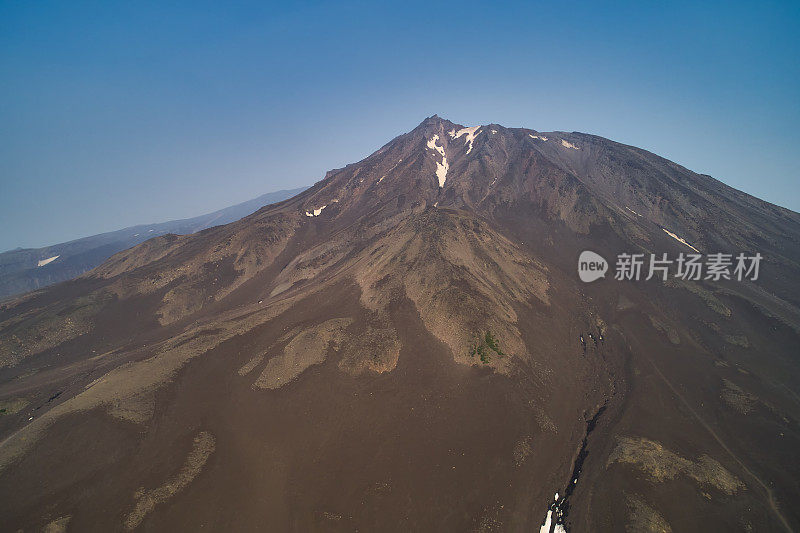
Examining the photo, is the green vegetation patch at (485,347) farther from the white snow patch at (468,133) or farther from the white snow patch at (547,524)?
the white snow patch at (468,133)

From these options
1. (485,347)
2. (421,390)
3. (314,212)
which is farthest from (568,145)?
(421,390)

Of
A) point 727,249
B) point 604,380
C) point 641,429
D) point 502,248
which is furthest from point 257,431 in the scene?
point 727,249

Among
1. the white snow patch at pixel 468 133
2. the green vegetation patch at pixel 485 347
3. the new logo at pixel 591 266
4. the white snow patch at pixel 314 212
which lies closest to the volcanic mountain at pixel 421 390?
the green vegetation patch at pixel 485 347

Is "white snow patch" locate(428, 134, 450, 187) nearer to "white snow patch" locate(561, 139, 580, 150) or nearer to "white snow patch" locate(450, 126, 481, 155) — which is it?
"white snow patch" locate(450, 126, 481, 155)

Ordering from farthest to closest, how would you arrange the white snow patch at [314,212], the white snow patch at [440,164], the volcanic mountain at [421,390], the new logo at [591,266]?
1. the white snow patch at [440,164]
2. the white snow patch at [314,212]
3. the new logo at [591,266]
4. the volcanic mountain at [421,390]

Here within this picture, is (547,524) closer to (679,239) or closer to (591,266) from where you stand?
(591,266)

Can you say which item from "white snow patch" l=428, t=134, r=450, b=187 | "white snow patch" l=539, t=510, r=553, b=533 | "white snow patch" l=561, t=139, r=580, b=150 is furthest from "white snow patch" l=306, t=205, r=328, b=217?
"white snow patch" l=561, t=139, r=580, b=150
